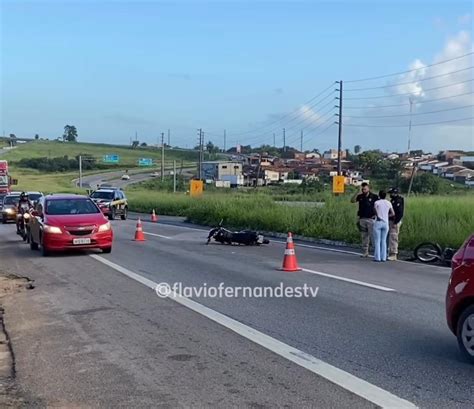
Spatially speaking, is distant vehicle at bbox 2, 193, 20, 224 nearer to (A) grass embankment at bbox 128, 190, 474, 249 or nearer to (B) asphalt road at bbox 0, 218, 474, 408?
(A) grass embankment at bbox 128, 190, 474, 249

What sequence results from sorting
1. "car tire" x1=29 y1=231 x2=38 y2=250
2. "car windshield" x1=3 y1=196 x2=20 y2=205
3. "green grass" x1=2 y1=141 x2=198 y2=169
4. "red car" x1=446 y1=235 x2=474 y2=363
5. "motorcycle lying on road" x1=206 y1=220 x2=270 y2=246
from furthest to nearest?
"green grass" x1=2 y1=141 x2=198 y2=169 → "car windshield" x1=3 y1=196 x2=20 y2=205 → "motorcycle lying on road" x1=206 y1=220 x2=270 y2=246 → "car tire" x1=29 y1=231 x2=38 y2=250 → "red car" x1=446 y1=235 x2=474 y2=363

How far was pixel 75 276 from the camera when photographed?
1399cm

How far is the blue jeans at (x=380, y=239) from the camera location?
16.5 meters

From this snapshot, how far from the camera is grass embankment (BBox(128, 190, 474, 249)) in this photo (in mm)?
19828

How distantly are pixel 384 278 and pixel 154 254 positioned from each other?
6.95 meters

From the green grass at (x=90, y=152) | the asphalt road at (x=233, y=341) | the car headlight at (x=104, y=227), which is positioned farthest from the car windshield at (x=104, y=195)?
the green grass at (x=90, y=152)

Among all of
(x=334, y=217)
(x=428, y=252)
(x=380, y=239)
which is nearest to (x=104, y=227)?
(x=380, y=239)

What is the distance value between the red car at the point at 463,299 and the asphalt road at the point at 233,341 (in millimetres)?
250

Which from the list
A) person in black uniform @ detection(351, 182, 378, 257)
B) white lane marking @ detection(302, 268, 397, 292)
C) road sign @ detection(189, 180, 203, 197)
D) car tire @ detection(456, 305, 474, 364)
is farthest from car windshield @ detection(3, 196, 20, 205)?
car tire @ detection(456, 305, 474, 364)

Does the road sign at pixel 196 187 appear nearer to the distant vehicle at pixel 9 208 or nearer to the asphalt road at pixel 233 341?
the distant vehicle at pixel 9 208

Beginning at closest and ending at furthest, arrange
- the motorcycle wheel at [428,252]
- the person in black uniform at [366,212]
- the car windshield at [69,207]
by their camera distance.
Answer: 1. the motorcycle wheel at [428,252]
2. the person in black uniform at [366,212]
3. the car windshield at [69,207]

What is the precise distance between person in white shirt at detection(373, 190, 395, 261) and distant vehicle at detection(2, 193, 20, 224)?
24.6m

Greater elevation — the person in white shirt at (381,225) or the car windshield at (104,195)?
the person in white shirt at (381,225)

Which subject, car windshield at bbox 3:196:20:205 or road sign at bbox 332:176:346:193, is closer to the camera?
car windshield at bbox 3:196:20:205
